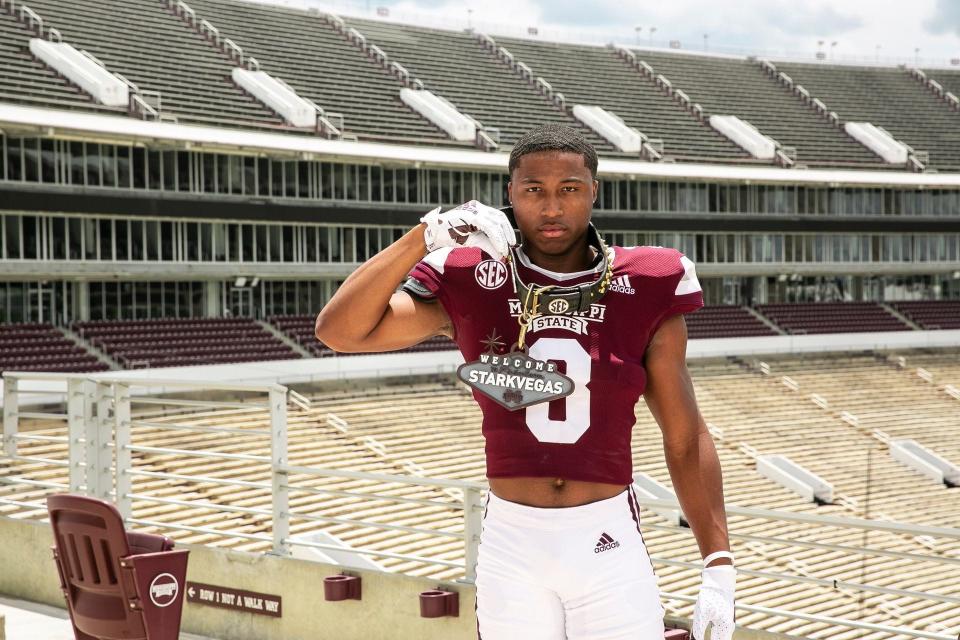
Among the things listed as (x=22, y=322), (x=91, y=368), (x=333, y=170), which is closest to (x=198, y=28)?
(x=333, y=170)

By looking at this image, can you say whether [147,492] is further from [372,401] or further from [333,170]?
[333,170]

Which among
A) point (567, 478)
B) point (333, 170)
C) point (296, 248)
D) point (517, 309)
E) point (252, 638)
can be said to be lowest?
point (296, 248)

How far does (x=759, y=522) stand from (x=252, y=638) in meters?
17.7

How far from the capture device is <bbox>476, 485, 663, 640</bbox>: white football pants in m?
2.42

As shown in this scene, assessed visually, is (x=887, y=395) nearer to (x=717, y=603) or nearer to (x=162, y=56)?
(x=162, y=56)

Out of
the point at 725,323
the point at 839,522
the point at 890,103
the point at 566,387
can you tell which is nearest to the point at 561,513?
the point at 566,387

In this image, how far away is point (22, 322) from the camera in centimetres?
3038

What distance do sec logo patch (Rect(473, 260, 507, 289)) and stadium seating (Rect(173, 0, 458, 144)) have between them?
35.4m

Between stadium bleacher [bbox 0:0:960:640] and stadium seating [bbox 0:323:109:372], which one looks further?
stadium seating [bbox 0:323:109:372]

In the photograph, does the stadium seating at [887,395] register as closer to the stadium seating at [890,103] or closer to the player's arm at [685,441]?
the stadium seating at [890,103]

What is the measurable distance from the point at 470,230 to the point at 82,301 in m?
31.3

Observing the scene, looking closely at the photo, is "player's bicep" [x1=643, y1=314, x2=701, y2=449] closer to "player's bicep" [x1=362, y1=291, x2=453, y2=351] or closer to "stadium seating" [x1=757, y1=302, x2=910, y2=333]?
"player's bicep" [x1=362, y1=291, x2=453, y2=351]

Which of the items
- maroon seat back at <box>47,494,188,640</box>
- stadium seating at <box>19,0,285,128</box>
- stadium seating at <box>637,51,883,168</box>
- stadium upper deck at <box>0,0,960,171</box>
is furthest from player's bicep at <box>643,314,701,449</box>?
stadium seating at <box>637,51,883,168</box>

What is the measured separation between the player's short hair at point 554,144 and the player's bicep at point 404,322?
0.36 m
